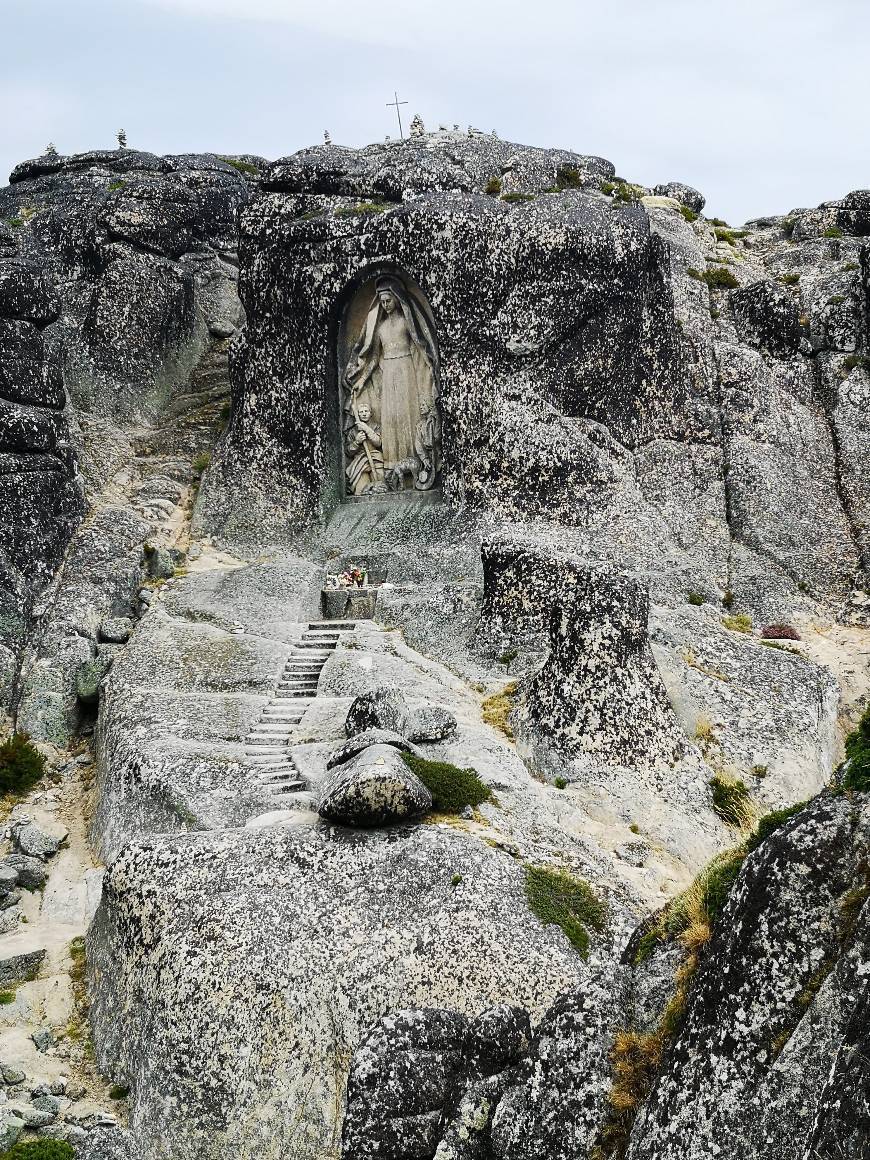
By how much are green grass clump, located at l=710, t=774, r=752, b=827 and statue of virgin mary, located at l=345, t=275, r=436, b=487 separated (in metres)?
13.2

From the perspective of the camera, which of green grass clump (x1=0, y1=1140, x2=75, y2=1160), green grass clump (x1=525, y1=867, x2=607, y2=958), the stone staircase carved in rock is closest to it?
green grass clump (x1=0, y1=1140, x2=75, y2=1160)

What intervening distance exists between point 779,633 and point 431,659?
8091 mm

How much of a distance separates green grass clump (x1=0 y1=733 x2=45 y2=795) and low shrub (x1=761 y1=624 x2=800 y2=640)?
15.8 m

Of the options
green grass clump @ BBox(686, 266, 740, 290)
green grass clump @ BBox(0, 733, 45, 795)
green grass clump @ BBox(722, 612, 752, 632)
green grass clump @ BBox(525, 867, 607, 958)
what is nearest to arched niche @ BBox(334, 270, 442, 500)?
green grass clump @ BBox(722, 612, 752, 632)

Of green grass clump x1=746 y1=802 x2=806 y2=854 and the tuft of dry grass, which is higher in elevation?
green grass clump x1=746 y1=802 x2=806 y2=854

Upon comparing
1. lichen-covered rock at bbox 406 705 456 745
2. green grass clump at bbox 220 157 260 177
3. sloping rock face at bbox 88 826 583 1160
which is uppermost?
green grass clump at bbox 220 157 260 177

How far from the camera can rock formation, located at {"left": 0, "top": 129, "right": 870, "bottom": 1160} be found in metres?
8.97

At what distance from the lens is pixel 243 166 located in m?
44.7

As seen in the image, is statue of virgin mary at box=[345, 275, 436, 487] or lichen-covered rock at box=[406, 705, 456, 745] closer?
lichen-covered rock at box=[406, 705, 456, 745]

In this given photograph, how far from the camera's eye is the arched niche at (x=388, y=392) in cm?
3008

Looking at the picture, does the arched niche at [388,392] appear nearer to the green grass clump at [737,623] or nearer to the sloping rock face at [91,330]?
the sloping rock face at [91,330]

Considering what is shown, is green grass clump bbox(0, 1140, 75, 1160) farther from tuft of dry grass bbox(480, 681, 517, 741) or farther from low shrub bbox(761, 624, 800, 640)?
low shrub bbox(761, 624, 800, 640)

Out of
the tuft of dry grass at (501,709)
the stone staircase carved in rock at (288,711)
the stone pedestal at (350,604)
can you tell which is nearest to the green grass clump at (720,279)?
the stone pedestal at (350,604)

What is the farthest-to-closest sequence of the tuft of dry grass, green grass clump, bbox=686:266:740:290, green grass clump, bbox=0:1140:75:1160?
green grass clump, bbox=686:266:740:290 < the tuft of dry grass < green grass clump, bbox=0:1140:75:1160
